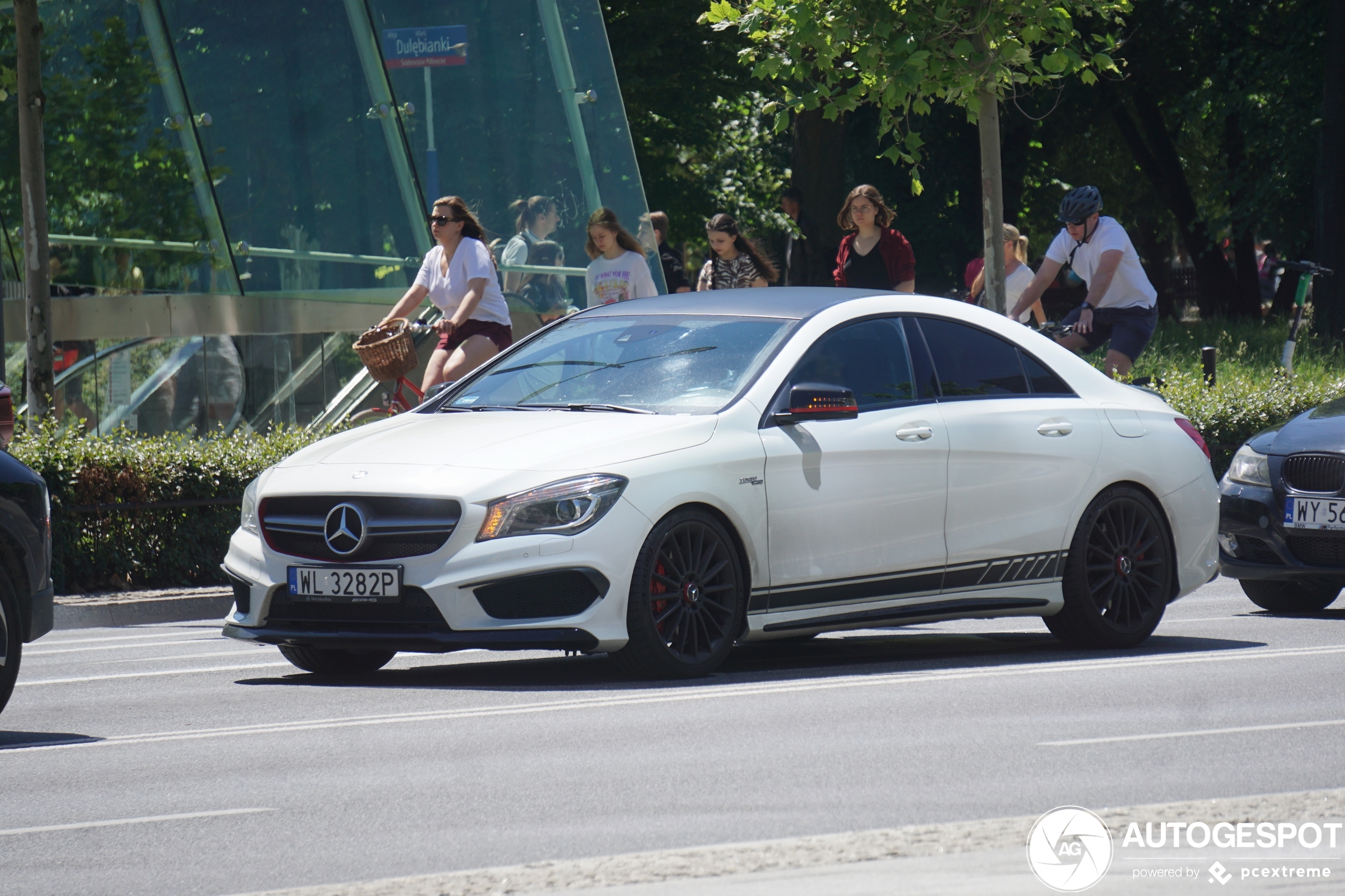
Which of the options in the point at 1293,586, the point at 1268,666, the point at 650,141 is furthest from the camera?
the point at 650,141

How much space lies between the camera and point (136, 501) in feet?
41.6

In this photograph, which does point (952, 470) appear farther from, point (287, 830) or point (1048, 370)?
point (287, 830)

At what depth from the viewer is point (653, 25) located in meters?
29.4

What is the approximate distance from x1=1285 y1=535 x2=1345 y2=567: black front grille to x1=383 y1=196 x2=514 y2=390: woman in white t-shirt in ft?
A: 18.2

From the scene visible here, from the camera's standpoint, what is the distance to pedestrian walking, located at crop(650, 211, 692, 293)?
19750 millimetres

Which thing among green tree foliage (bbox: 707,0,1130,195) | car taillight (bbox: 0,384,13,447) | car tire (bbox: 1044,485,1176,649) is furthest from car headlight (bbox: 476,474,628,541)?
green tree foliage (bbox: 707,0,1130,195)

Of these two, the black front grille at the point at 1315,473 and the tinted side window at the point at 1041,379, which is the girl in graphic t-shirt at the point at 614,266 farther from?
the tinted side window at the point at 1041,379

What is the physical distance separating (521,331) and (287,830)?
1478 centimetres

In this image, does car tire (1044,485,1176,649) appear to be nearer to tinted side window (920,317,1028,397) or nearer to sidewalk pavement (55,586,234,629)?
tinted side window (920,317,1028,397)

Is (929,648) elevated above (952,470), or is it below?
below

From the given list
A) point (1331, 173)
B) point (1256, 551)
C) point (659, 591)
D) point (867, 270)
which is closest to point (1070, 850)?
point (659, 591)

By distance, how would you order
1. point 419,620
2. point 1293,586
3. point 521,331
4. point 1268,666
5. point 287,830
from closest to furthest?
1. point 287,830
2. point 419,620
3. point 1268,666
4. point 1293,586
5. point 521,331

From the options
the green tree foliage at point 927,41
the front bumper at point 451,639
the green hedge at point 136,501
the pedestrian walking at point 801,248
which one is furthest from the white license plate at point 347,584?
the pedestrian walking at point 801,248

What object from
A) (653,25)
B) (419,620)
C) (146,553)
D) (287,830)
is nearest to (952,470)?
(419,620)
